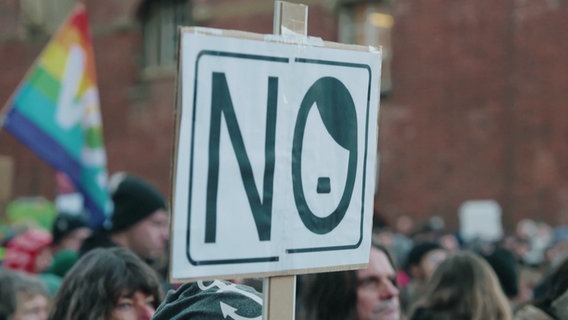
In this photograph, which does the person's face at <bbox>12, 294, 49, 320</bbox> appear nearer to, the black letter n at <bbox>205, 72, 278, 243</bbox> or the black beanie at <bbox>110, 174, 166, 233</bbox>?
the black beanie at <bbox>110, 174, 166, 233</bbox>

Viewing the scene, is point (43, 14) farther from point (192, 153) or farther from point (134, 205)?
point (192, 153)

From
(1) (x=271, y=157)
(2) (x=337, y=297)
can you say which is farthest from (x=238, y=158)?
(2) (x=337, y=297)

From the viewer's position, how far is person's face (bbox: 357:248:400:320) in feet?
12.7

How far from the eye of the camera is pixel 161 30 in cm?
2078

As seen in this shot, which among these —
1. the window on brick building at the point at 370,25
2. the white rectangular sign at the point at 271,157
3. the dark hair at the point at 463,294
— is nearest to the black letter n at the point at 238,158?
the white rectangular sign at the point at 271,157

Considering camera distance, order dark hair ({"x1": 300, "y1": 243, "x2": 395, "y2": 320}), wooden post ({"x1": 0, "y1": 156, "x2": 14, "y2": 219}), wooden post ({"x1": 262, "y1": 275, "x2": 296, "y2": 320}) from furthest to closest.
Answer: wooden post ({"x1": 0, "y1": 156, "x2": 14, "y2": 219}), dark hair ({"x1": 300, "y1": 243, "x2": 395, "y2": 320}), wooden post ({"x1": 262, "y1": 275, "x2": 296, "y2": 320})

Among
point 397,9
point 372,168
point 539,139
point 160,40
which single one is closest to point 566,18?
point 539,139

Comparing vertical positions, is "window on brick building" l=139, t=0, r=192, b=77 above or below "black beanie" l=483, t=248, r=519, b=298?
above

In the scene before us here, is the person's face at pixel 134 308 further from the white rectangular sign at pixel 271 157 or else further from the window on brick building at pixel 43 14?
the window on brick building at pixel 43 14

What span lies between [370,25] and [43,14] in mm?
9515

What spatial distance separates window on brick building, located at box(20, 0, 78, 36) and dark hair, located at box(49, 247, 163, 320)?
19.7 meters

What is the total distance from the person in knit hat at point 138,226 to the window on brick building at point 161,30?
15114 mm

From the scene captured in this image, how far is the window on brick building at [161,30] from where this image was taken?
2044cm

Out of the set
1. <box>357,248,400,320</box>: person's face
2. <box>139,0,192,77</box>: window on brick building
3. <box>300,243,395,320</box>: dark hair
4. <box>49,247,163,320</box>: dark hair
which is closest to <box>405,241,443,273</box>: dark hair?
<box>357,248,400,320</box>: person's face
